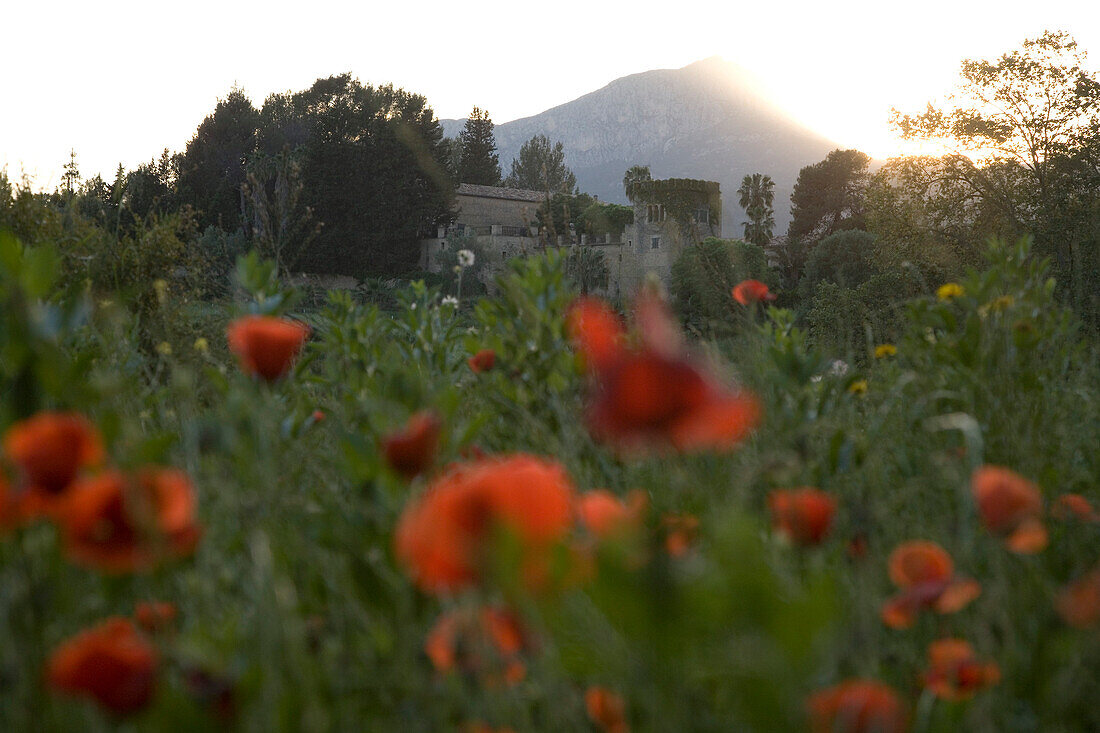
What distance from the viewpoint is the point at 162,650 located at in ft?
2.71

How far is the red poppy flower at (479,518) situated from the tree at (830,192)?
4724cm

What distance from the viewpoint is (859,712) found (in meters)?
0.65

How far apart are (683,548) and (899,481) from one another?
46.8 inches

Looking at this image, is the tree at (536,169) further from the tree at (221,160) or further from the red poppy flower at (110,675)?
the red poppy flower at (110,675)

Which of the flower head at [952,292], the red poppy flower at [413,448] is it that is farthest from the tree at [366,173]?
the red poppy flower at [413,448]

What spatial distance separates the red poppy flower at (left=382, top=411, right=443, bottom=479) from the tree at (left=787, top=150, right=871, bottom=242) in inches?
1851

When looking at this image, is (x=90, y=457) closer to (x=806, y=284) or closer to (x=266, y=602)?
(x=266, y=602)

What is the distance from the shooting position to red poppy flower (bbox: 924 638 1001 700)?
32.8 inches

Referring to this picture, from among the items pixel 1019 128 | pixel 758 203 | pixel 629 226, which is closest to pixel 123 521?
pixel 1019 128

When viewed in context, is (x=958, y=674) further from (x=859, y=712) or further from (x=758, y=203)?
(x=758, y=203)

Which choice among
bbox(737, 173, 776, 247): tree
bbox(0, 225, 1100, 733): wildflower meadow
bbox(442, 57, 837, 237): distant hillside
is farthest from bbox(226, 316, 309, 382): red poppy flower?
bbox(442, 57, 837, 237): distant hillside

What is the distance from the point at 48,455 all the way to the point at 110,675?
21 cm

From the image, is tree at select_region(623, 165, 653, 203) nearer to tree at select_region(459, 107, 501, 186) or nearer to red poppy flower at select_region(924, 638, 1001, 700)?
tree at select_region(459, 107, 501, 186)

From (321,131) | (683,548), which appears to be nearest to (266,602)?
(683,548)
